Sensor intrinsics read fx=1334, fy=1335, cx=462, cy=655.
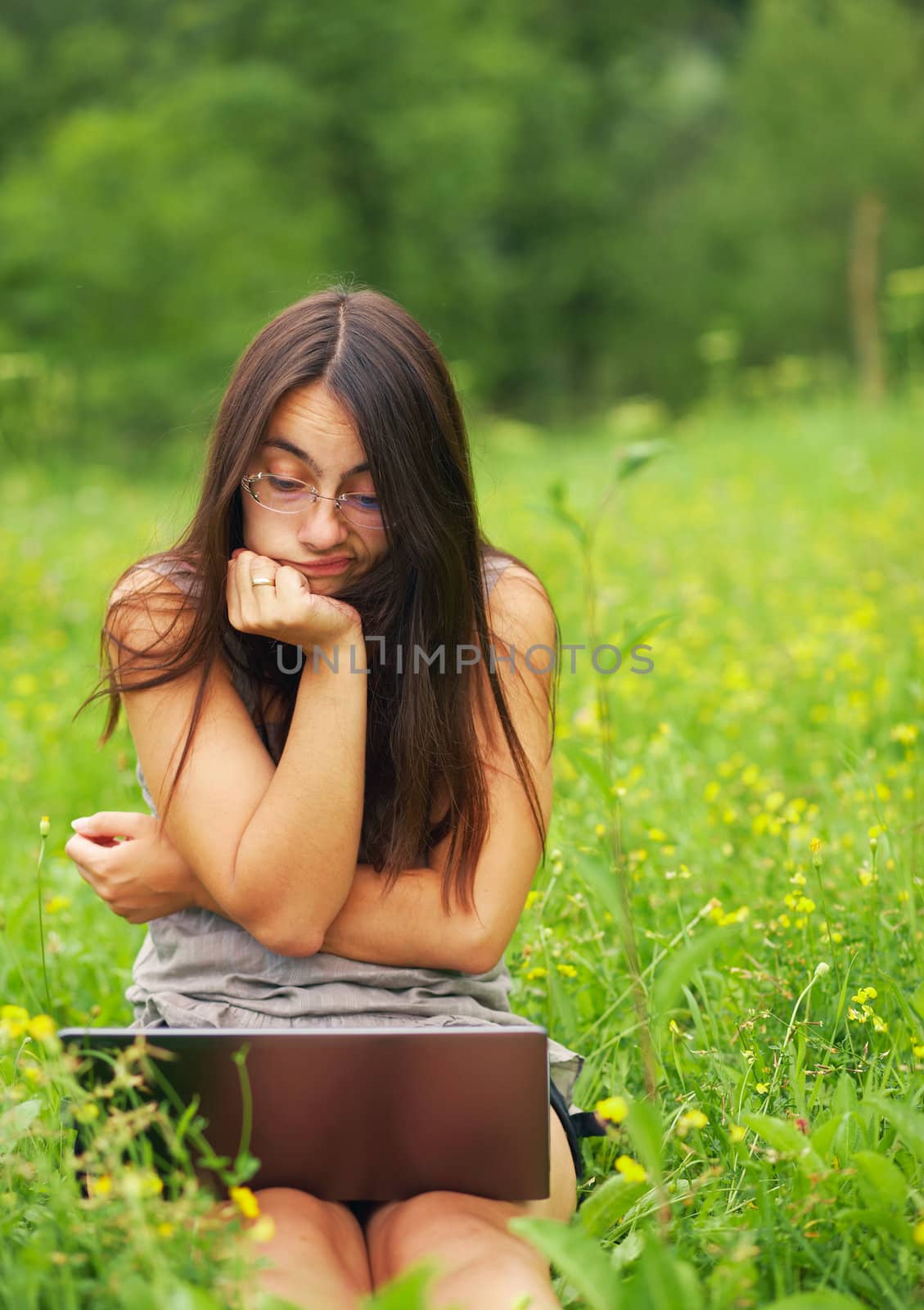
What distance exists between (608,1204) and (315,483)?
2.91ft

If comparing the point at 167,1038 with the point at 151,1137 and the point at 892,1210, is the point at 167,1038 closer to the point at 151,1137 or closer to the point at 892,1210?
the point at 151,1137

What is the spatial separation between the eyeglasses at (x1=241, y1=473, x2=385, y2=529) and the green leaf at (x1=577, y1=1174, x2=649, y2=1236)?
801 millimetres

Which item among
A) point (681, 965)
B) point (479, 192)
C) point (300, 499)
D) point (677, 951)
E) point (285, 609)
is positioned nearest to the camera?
point (681, 965)

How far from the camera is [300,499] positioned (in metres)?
1.61

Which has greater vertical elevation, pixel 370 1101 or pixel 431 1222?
pixel 370 1101

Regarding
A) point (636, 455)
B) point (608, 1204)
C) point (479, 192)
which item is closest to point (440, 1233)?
point (608, 1204)

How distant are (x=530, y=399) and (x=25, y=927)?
727 inches

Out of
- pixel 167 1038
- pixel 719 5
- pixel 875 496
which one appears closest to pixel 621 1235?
pixel 167 1038

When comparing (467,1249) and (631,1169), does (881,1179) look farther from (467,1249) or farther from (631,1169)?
(467,1249)

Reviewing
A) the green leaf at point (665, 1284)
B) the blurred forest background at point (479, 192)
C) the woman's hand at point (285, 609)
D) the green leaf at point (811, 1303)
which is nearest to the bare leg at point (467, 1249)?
the green leaf at point (665, 1284)

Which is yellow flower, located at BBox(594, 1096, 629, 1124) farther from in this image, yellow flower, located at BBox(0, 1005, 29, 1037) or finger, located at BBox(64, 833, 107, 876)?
finger, located at BBox(64, 833, 107, 876)

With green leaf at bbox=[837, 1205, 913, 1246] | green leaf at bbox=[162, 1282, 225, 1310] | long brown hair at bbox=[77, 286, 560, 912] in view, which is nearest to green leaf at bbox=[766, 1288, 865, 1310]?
green leaf at bbox=[837, 1205, 913, 1246]

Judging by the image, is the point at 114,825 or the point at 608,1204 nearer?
the point at 608,1204

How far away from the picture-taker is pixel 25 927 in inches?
92.5
